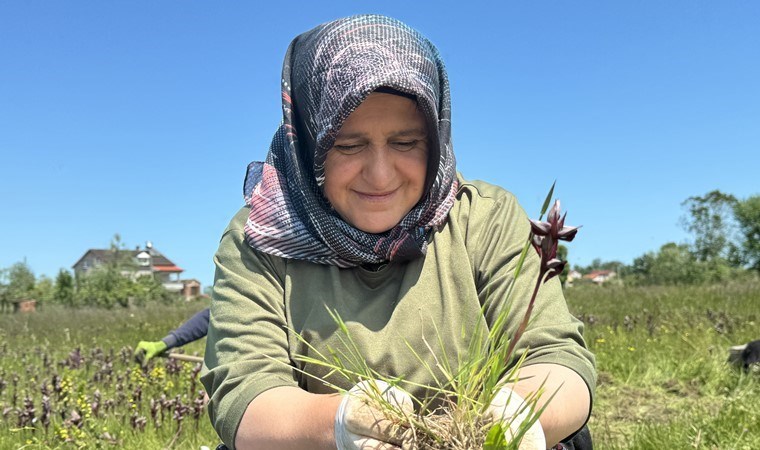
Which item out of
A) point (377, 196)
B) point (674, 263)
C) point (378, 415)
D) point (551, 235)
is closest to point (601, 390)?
point (377, 196)

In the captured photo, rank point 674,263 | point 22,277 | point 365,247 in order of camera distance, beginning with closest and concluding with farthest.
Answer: point 365,247
point 22,277
point 674,263

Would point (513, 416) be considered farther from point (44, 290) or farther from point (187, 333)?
point (44, 290)

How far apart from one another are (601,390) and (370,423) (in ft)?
13.9

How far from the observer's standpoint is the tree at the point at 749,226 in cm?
5672

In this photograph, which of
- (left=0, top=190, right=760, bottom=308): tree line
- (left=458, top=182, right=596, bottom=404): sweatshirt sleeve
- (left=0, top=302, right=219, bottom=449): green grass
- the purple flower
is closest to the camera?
the purple flower

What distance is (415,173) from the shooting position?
2.09 m

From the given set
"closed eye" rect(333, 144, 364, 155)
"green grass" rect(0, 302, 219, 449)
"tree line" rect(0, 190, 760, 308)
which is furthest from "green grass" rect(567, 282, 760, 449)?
"tree line" rect(0, 190, 760, 308)

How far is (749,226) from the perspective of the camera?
5806 centimetres

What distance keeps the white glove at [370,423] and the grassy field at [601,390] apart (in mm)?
2316

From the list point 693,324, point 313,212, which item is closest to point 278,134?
point 313,212

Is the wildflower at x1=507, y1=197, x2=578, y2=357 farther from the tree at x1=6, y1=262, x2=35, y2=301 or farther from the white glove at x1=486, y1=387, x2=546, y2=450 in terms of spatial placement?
the tree at x1=6, y1=262, x2=35, y2=301

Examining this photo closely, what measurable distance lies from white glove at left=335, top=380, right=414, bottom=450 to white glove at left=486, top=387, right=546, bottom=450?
19cm

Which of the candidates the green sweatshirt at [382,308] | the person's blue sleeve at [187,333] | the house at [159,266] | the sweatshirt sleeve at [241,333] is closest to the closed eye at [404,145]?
the green sweatshirt at [382,308]

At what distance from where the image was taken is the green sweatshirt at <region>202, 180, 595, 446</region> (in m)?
2.00
